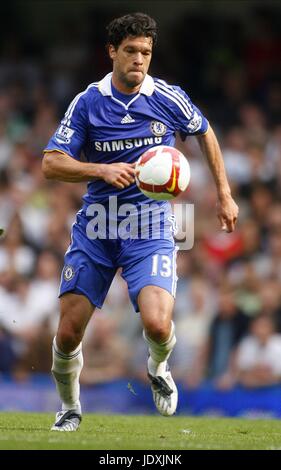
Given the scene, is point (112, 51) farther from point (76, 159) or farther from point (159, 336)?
point (159, 336)

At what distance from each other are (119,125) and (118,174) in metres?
0.66

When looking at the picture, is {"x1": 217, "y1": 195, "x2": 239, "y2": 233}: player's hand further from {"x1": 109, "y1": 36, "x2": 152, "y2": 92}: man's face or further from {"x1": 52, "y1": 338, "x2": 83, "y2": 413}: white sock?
{"x1": 52, "y1": 338, "x2": 83, "y2": 413}: white sock

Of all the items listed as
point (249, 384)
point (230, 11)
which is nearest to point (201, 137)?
point (249, 384)

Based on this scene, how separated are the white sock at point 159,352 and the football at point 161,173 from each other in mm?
1040

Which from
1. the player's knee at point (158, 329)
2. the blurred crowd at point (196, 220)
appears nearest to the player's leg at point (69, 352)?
the player's knee at point (158, 329)

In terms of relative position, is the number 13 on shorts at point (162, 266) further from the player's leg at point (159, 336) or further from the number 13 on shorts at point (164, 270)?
the player's leg at point (159, 336)

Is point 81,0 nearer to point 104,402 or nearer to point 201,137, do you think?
point 104,402

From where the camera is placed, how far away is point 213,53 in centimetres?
1769

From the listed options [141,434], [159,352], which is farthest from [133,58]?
[141,434]

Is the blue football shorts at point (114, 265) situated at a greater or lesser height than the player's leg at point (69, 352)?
greater

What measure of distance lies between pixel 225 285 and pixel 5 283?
9.19 feet

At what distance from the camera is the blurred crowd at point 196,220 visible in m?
13.6
